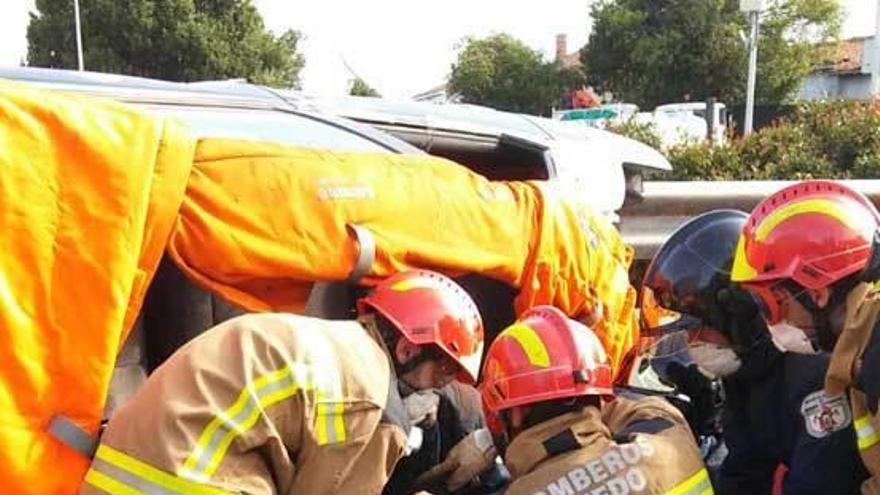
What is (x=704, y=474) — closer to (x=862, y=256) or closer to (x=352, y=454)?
(x=862, y=256)

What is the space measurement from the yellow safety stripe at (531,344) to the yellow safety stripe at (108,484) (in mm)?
983

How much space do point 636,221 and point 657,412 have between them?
3.33 meters

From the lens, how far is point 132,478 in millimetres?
2125

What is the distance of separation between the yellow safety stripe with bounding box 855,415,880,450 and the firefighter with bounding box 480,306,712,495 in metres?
0.40

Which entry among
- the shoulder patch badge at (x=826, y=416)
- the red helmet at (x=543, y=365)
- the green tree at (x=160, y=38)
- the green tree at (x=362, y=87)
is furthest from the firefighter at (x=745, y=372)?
the green tree at (x=362, y=87)

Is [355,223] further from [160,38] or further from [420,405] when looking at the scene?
[160,38]

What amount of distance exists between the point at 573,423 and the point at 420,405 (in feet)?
1.76

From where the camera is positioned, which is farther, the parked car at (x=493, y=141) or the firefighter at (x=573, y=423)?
the parked car at (x=493, y=141)

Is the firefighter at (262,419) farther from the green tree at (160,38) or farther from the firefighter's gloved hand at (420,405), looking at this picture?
the green tree at (160,38)

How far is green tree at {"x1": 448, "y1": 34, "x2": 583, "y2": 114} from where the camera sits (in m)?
43.3

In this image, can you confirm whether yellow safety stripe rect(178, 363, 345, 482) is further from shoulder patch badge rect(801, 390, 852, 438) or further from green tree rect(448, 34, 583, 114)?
green tree rect(448, 34, 583, 114)

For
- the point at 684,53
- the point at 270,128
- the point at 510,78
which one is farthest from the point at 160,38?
the point at 270,128

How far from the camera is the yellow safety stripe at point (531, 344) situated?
258 centimetres

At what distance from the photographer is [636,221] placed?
5.89m
